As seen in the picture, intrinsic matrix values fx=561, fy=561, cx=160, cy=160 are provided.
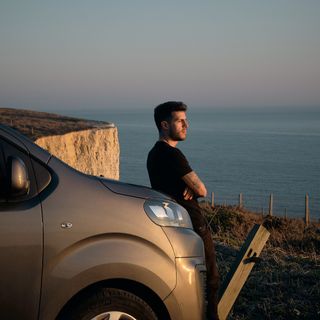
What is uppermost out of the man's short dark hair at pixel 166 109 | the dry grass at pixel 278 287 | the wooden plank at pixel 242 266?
the man's short dark hair at pixel 166 109

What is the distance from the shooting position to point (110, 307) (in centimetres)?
336

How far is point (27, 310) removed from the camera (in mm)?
3184

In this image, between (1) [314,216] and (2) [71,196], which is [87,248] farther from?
(1) [314,216]

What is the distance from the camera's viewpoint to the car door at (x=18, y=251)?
312 cm

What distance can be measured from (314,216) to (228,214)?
2850 centimetres

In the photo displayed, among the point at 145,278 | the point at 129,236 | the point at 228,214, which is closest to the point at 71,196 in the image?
the point at 129,236

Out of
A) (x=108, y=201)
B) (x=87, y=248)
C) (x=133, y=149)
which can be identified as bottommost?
(x=133, y=149)

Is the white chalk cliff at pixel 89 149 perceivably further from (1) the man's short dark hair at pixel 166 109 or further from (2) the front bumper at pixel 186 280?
(2) the front bumper at pixel 186 280

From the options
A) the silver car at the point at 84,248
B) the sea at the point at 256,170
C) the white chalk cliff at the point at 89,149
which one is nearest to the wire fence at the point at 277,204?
the sea at the point at 256,170

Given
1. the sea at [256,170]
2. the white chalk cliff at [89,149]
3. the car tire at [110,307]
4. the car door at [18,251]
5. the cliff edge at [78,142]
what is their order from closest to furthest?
1. the car door at [18,251]
2. the car tire at [110,307]
3. the cliff edge at [78,142]
4. the white chalk cliff at [89,149]
5. the sea at [256,170]

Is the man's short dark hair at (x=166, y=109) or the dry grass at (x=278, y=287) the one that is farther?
the dry grass at (x=278, y=287)

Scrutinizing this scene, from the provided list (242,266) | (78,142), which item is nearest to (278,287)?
→ (242,266)

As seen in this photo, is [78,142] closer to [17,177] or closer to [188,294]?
[188,294]

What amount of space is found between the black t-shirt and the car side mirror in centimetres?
153
